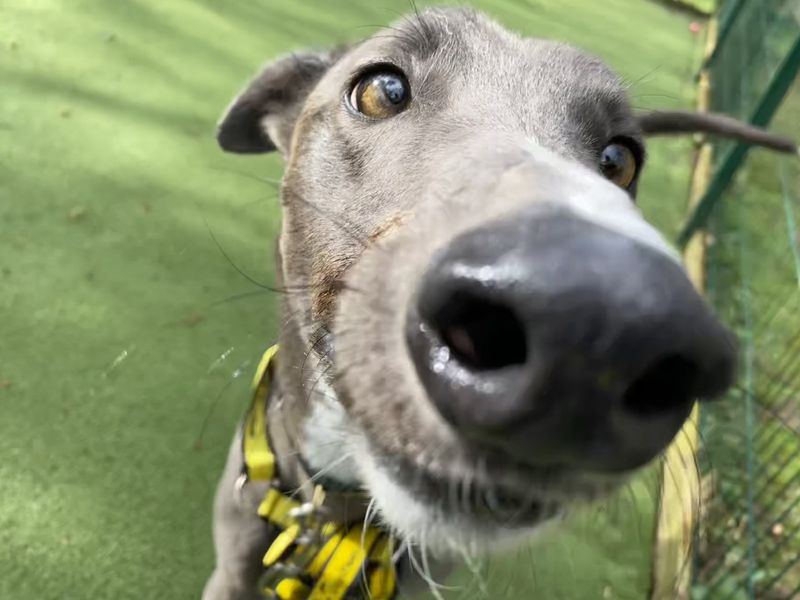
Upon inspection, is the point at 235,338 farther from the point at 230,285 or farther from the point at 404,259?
the point at 404,259

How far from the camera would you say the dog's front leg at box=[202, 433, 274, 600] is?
6.75 feet

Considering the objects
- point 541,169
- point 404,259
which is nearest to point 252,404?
point 404,259

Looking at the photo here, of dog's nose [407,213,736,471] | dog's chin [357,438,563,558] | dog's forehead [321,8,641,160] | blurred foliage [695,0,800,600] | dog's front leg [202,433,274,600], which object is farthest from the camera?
blurred foliage [695,0,800,600]

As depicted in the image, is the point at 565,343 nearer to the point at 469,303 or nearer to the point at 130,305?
the point at 469,303

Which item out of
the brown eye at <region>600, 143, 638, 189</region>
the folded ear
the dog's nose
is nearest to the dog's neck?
the dog's nose

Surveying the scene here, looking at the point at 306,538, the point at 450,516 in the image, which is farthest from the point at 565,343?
the point at 306,538

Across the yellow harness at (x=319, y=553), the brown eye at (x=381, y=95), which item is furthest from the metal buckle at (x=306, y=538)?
the brown eye at (x=381, y=95)

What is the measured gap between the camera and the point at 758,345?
12.0 feet

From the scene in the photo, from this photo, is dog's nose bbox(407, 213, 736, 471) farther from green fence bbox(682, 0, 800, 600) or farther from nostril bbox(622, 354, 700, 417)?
green fence bbox(682, 0, 800, 600)

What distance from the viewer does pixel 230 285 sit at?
3.42 meters

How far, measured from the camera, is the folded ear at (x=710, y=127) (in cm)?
227

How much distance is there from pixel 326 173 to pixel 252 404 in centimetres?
84

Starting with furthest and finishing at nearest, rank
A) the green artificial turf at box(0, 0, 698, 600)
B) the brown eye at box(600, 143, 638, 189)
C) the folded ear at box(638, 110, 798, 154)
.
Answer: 1. the green artificial turf at box(0, 0, 698, 600)
2. the folded ear at box(638, 110, 798, 154)
3. the brown eye at box(600, 143, 638, 189)

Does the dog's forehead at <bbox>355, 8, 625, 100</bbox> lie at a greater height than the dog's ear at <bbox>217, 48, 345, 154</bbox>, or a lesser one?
greater
